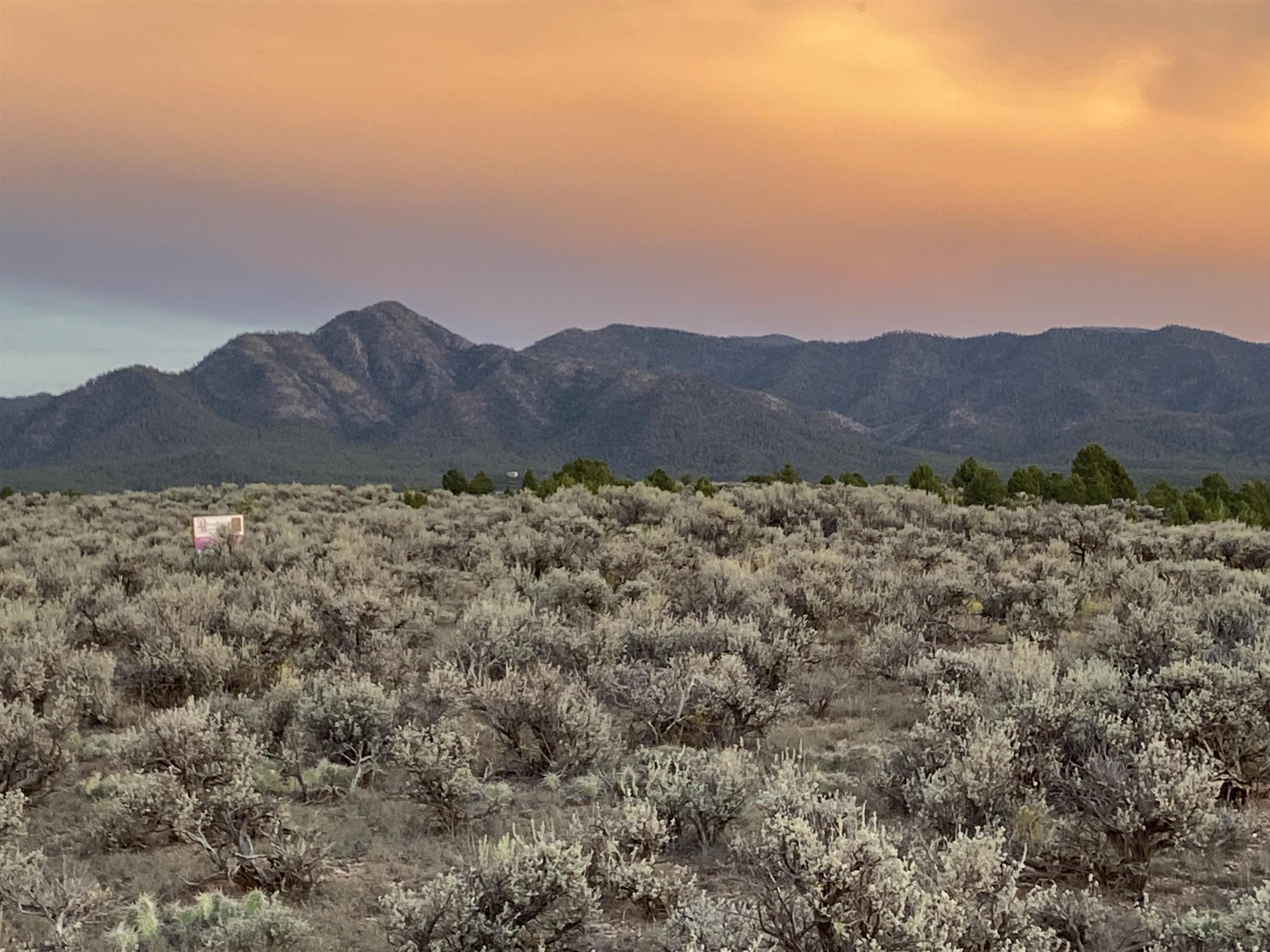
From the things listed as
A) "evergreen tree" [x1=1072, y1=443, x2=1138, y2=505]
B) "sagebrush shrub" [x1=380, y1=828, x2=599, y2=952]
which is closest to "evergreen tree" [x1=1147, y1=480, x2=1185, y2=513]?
"evergreen tree" [x1=1072, y1=443, x2=1138, y2=505]

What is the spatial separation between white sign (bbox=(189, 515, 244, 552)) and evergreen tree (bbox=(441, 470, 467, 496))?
25.2 metres

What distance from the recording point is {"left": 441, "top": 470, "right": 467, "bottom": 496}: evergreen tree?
47.6 meters

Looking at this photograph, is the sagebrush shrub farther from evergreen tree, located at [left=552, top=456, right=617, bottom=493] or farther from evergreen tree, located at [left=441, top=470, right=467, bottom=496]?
evergreen tree, located at [left=441, top=470, right=467, bottom=496]

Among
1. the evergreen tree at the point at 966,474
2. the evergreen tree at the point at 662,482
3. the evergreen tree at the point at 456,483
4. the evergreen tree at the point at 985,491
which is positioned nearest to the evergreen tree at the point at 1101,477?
the evergreen tree at the point at 985,491

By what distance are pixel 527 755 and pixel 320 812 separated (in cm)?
205

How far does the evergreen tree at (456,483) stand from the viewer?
1875 inches

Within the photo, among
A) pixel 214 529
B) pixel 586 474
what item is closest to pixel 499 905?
pixel 214 529

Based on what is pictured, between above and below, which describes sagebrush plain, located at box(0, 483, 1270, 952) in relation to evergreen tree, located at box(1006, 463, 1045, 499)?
below

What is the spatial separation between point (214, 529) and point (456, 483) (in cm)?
2775

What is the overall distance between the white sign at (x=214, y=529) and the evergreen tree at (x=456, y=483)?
2522 centimetres

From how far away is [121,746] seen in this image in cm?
783

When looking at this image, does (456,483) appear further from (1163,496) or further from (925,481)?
(1163,496)

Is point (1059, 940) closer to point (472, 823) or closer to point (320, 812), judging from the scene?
A: point (472, 823)

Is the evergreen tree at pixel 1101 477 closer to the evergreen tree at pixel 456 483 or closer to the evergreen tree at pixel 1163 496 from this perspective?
the evergreen tree at pixel 1163 496
